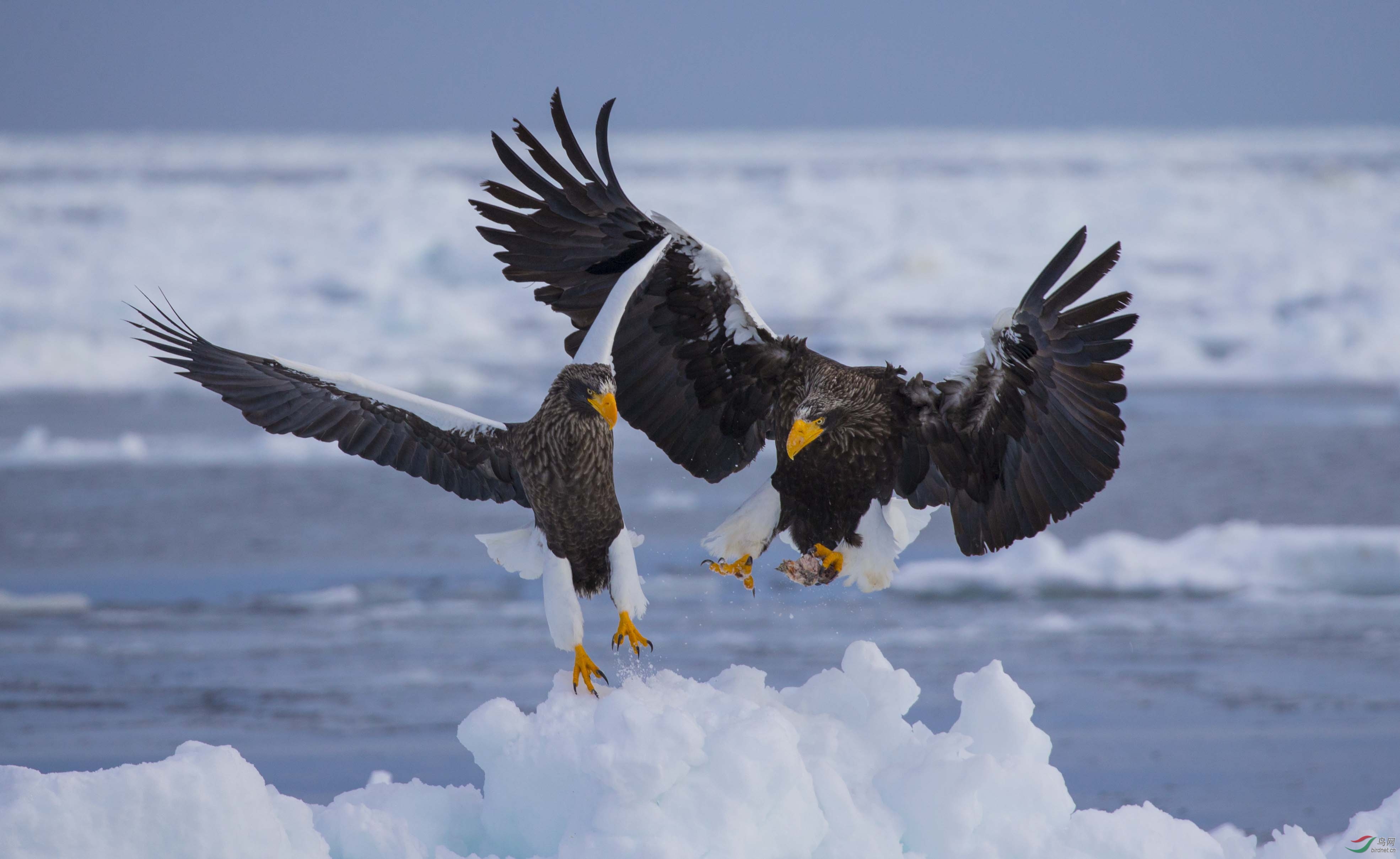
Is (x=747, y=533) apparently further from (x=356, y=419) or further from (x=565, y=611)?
(x=356, y=419)

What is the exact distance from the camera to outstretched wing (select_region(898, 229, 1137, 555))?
4.05 m

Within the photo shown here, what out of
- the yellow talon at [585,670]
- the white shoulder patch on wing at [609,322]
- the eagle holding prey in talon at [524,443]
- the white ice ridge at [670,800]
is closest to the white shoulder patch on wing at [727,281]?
the eagle holding prey in talon at [524,443]

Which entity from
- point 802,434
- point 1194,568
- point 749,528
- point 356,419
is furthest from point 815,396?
point 1194,568

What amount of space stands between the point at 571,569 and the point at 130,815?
1405 millimetres

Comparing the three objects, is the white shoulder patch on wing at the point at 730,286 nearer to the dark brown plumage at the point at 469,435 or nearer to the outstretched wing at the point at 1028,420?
the outstretched wing at the point at 1028,420

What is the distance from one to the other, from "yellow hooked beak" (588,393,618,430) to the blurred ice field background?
144cm

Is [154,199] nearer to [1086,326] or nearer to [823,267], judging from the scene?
[823,267]

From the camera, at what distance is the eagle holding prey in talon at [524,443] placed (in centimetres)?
400

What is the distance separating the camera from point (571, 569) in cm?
413

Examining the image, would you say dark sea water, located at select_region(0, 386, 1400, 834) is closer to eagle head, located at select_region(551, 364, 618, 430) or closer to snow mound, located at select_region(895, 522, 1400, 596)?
snow mound, located at select_region(895, 522, 1400, 596)

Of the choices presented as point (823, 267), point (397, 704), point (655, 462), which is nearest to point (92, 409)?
point (655, 462)

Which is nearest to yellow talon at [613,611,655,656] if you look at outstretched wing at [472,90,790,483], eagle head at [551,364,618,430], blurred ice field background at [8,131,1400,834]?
eagle head at [551,364,618,430]

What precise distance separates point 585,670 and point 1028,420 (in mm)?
1480

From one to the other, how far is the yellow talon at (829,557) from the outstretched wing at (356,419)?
Answer: 0.94 meters
